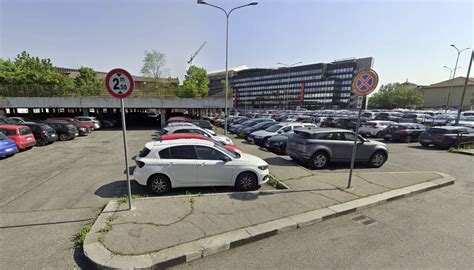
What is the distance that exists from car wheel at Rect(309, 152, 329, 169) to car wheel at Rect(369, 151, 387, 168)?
2067 millimetres

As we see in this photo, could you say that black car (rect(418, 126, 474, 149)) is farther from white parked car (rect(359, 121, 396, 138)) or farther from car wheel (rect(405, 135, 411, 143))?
white parked car (rect(359, 121, 396, 138))

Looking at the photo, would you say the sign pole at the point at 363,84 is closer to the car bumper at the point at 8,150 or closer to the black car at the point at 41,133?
the car bumper at the point at 8,150

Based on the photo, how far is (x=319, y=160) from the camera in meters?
8.01

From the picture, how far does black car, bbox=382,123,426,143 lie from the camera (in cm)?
1503

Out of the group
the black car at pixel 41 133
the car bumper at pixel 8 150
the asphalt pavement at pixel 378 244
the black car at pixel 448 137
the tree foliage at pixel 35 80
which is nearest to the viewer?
the asphalt pavement at pixel 378 244

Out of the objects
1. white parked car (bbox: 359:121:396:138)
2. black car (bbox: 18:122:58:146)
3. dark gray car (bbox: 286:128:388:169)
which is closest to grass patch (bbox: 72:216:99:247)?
dark gray car (bbox: 286:128:388:169)

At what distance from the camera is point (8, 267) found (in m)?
2.85

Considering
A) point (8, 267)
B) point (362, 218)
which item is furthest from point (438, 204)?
point (8, 267)

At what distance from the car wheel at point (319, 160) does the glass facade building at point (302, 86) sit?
82377 millimetres

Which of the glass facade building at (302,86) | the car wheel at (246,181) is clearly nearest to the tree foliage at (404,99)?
the glass facade building at (302,86)

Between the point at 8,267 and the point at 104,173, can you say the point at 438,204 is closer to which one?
the point at 8,267

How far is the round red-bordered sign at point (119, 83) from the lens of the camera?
3.96m

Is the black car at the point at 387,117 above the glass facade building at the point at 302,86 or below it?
below

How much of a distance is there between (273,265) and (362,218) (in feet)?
8.47
